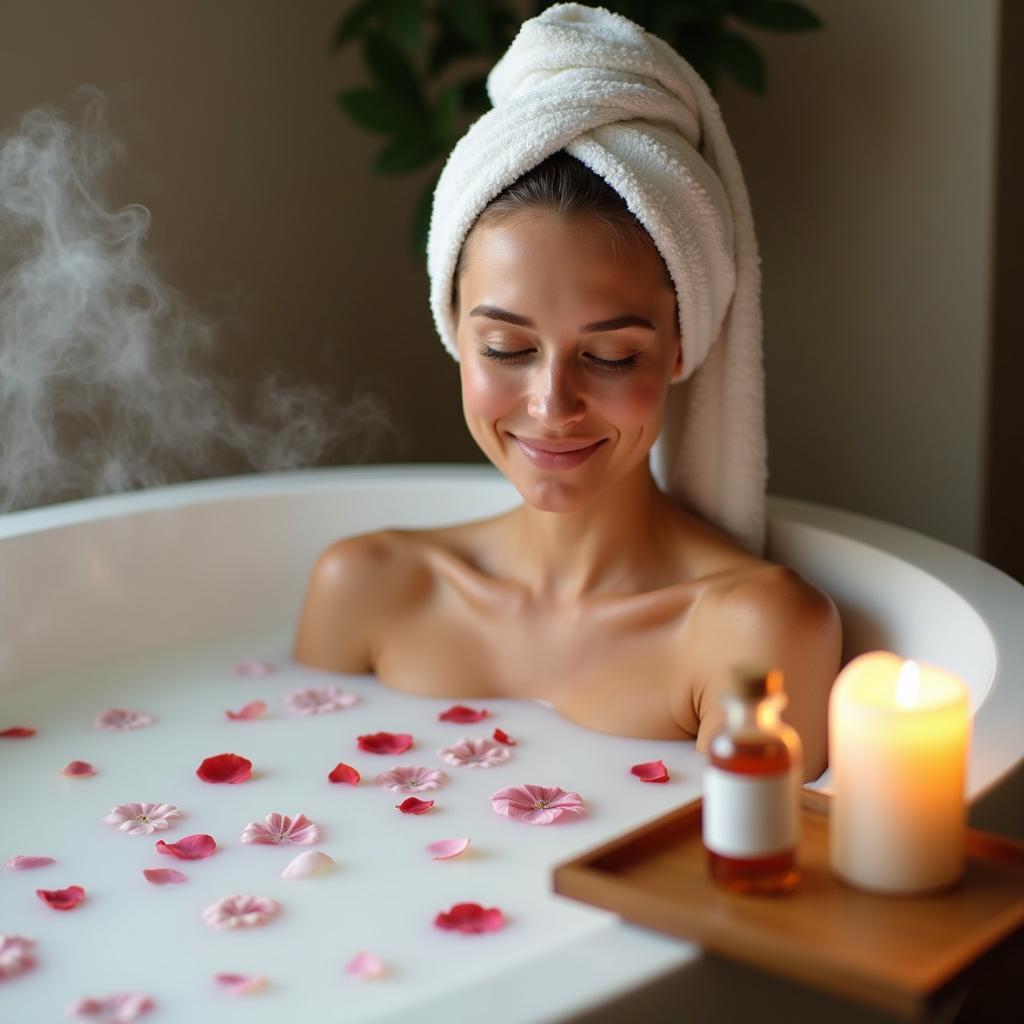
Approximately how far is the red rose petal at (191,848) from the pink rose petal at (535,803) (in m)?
0.31

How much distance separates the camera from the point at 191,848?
1.53 metres

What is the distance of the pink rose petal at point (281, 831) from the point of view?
61.4 inches

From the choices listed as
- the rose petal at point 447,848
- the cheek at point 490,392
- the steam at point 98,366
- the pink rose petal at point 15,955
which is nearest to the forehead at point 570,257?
the cheek at point 490,392

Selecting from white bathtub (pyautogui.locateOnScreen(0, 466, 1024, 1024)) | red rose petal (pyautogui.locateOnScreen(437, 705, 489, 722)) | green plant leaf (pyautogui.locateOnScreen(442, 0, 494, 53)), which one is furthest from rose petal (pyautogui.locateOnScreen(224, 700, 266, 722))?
green plant leaf (pyautogui.locateOnScreen(442, 0, 494, 53))

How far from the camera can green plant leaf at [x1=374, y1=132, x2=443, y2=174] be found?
2.75 meters

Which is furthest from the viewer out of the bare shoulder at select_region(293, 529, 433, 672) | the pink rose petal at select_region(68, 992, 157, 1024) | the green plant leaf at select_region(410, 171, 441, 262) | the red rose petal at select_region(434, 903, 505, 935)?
the green plant leaf at select_region(410, 171, 441, 262)

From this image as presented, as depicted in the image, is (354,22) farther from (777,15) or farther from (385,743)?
(385,743)

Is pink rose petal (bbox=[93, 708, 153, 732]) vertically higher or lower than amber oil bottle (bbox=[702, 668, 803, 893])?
lower

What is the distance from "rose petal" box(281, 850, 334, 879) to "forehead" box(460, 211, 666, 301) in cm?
66

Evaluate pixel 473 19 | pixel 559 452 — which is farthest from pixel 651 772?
pixel 473 19

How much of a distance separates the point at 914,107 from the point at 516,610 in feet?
4.64

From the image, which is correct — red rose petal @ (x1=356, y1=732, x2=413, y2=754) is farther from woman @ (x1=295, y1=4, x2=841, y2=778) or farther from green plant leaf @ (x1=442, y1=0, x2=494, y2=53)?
green plant leaf @ (x1=442, y1=0, x2=494, y2=53)

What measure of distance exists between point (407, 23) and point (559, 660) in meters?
1.38

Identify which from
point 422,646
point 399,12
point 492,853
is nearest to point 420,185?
point 399,12
